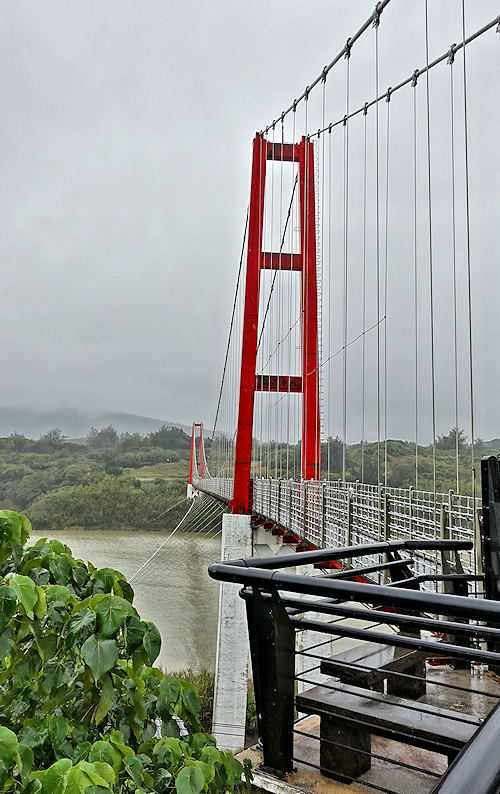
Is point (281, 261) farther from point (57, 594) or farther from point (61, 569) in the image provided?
point (57, 594)

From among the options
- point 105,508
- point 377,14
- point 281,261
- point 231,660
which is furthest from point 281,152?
point 105,508

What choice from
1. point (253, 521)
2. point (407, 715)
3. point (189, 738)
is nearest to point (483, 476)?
point (407, 715)

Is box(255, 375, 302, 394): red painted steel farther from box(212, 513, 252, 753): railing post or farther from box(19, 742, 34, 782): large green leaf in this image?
box(19, 742, 34, 782): large green leaf

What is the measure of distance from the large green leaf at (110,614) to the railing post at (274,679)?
1.19 feet

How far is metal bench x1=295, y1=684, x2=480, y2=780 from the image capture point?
1.30m

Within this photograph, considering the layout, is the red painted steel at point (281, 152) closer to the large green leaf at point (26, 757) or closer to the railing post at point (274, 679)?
the railing post at point (274, 679)

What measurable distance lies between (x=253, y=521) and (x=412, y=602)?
37.7 feet

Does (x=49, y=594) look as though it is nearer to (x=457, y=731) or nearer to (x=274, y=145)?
(x=457, y=731)

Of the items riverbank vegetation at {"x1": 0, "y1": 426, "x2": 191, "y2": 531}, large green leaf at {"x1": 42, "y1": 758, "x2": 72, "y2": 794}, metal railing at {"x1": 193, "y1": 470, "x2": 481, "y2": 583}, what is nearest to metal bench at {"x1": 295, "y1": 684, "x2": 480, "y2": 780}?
large green leaf at {"x1": 42, "y1": 758, "x2": 72, "y2": 794}

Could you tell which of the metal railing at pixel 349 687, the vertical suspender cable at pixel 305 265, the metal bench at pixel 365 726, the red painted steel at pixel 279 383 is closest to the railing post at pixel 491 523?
the metal railing at pixel 349 687

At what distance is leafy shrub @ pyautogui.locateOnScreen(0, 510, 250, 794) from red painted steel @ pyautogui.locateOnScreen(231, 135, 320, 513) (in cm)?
1008

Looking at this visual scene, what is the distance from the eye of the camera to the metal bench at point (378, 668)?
153 centimetres

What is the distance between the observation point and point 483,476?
7.62 feet

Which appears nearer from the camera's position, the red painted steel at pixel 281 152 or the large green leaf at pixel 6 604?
the large green leaf at pixel 6 604
